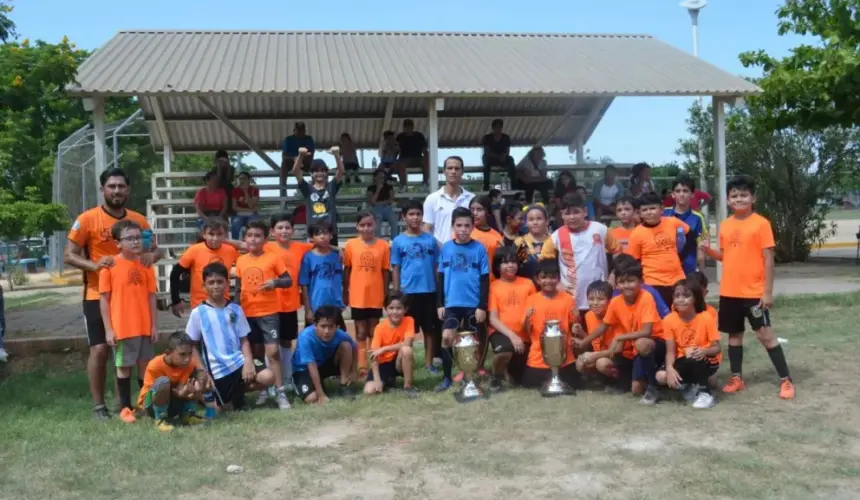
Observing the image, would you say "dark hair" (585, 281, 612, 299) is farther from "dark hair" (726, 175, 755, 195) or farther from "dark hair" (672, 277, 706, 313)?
"dark hair" (726, 175, 755, 195)

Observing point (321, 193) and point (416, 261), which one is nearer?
point (416, 261)

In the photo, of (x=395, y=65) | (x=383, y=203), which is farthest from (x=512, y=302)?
(x=395, y=65)

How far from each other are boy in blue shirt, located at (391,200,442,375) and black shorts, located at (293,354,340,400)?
0.78 meters

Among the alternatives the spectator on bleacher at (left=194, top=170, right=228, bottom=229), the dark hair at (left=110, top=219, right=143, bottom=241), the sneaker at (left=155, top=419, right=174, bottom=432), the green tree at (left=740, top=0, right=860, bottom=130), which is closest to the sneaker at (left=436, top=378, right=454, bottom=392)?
the sneaker at (left=155, top=419, right=174, bottom=432)

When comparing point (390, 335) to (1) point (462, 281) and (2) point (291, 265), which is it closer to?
(1) point (462, 281)

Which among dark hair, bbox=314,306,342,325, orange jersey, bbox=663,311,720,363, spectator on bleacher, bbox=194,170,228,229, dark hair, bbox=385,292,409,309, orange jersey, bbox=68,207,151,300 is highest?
spectator on bleacher, bbox=194,170,228,229

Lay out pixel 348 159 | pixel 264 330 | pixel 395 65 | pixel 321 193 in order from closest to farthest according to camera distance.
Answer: pixel 264 330 → pixel 321 193 → pixel 395 65 → pixel 348 159

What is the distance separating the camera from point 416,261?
6660 mm

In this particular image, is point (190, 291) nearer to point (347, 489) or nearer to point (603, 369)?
point (347, 489)

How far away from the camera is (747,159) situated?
18234 millimetres

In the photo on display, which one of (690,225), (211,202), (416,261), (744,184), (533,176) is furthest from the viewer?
(533,176)

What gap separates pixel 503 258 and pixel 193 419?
8.48 feet

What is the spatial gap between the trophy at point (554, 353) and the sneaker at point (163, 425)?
8.62 ft

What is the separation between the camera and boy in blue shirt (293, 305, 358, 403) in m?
6.16
